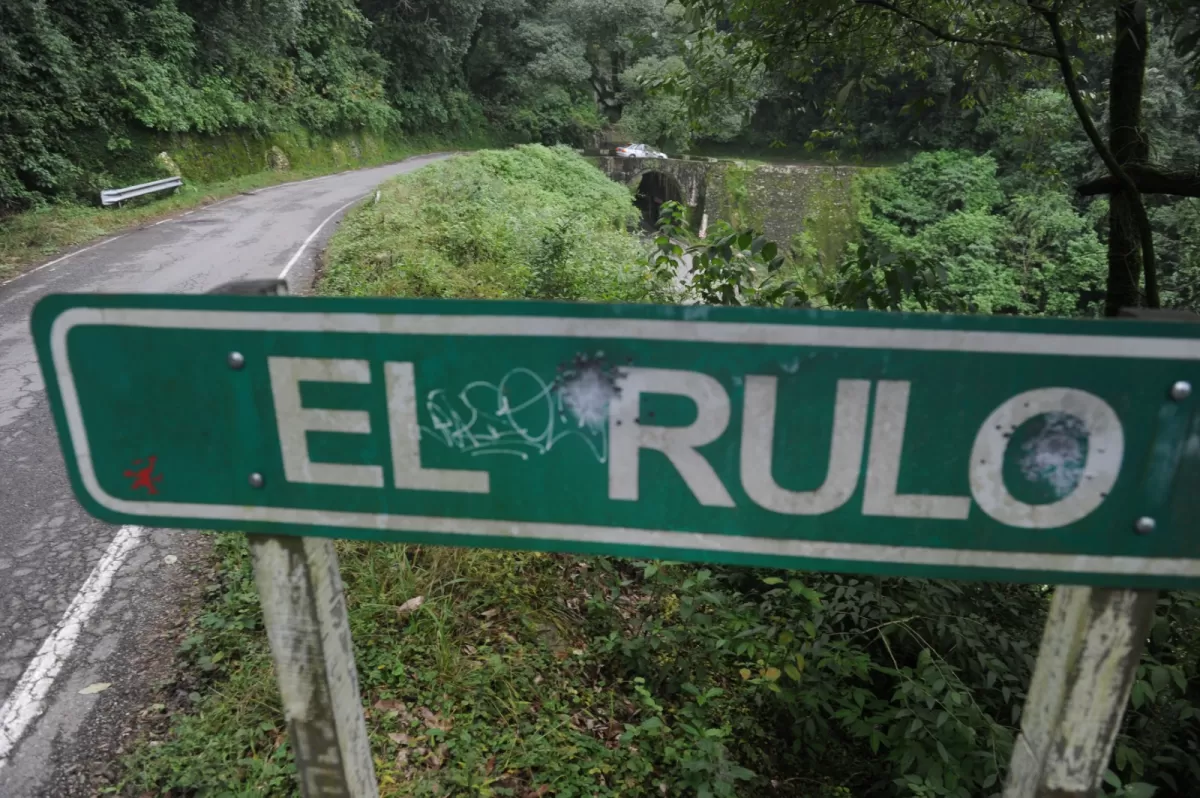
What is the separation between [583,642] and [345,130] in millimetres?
24532

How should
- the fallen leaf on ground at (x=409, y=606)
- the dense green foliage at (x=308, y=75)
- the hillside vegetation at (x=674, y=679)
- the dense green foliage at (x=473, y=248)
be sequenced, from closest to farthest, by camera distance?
the hillside vegetation at (x=674, y=679)
the fallen leaf on ground at (x=409, y=606)
the dense green foliage at (x=473, y=248)
the dense green foliage at (x=308, y=75)

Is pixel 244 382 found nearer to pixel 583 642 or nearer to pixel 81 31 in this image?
pixel 583 642

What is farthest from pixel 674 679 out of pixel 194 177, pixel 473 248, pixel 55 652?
pixel 194 177

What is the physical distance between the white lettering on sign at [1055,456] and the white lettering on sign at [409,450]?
0.70 metres

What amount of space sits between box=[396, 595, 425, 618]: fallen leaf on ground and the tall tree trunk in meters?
3.29

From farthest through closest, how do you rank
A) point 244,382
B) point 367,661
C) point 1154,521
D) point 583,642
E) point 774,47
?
point 774,47
point 583,642
point 367,661
point 244,382
point 1154,521

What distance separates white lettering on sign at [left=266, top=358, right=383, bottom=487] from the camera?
1.07m

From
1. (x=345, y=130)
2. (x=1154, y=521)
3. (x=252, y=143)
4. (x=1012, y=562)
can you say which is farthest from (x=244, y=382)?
(x=345, y=130)

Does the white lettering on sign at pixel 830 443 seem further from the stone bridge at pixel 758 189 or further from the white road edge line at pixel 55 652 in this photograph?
the stone bridge at pixel 758 189

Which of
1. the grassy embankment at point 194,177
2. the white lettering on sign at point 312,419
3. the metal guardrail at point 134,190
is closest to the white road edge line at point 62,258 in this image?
the grassy embankment at point 194,177

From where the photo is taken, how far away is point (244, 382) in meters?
1.09

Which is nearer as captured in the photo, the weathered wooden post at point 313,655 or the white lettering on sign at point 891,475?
the white lettering on sign at point 891,475

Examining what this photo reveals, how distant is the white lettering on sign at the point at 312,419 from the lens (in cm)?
107

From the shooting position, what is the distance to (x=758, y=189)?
81.1 feet
